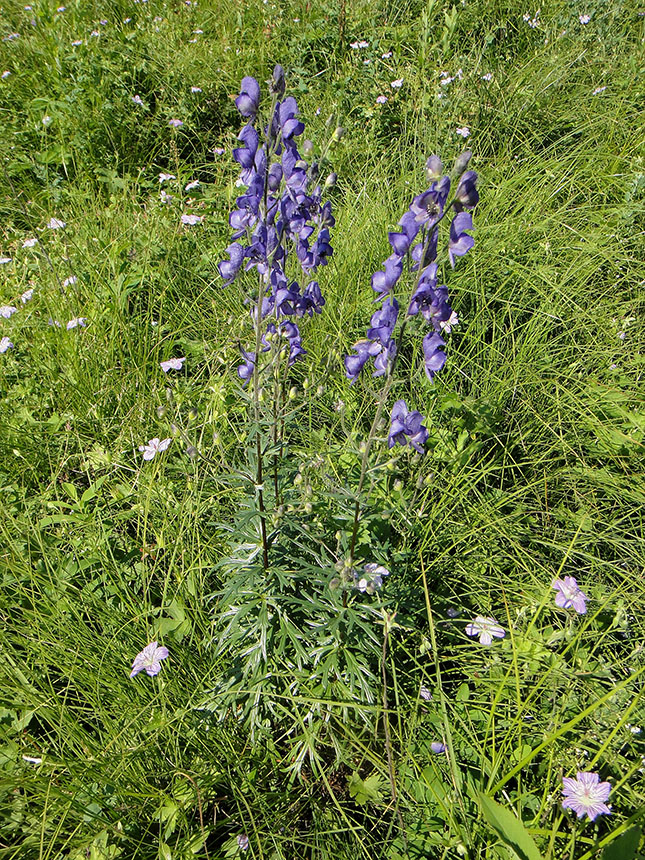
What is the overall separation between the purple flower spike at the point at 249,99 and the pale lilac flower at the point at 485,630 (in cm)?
176

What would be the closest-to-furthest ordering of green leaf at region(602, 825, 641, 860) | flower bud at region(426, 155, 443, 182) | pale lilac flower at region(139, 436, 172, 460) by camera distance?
green leaf at region(602, 825, 641, 860) → flower bud at region(426, 155, 443, 182) → pale lilac flower at region(139, 436, 172, 460)

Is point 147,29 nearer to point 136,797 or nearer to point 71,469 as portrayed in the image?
point 71,469

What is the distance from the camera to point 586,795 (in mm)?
1600

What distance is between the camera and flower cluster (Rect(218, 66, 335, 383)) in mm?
1541

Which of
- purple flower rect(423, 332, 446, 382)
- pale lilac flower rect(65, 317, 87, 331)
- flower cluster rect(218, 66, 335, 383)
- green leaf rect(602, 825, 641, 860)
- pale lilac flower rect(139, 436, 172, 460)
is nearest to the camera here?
green leaf rect(602, 825, 641, 860)

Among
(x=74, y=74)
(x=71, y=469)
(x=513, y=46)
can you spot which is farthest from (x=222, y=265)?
(x=513, y=46)

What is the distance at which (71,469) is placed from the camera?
2.71 metres

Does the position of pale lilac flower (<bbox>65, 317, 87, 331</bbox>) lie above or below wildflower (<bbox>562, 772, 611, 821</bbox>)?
above

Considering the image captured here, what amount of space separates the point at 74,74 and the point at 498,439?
4.55 metres

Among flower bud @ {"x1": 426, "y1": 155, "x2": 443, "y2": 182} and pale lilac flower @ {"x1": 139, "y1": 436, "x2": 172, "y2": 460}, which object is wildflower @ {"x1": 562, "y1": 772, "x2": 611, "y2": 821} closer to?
flower bud @ {"x1": 426, "y1": 155, "x2": 443, "y2": 182}

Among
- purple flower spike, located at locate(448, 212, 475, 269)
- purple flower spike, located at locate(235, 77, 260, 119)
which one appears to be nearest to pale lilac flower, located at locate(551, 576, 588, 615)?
purple flower spike, located at locate(448, 212, 475, 269)

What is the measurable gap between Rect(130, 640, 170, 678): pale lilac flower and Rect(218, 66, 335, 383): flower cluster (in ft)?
3.01

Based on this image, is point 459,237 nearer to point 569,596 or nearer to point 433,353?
point 433,353

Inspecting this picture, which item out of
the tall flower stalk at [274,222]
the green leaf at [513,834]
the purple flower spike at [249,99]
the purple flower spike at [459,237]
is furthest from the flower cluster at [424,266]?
the green leaf at [513,834]
